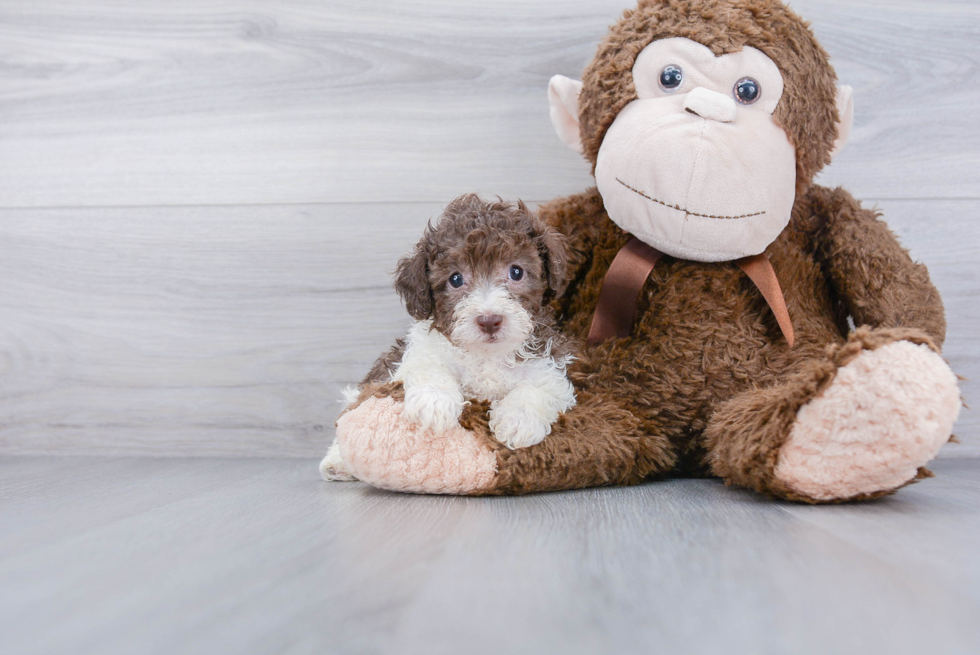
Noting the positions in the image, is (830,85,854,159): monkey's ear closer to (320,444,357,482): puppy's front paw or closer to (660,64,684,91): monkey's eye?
(660,64,684,91): monkey's eye

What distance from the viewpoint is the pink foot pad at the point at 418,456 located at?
42.8 inches

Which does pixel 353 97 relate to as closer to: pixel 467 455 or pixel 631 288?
pixel 631 288

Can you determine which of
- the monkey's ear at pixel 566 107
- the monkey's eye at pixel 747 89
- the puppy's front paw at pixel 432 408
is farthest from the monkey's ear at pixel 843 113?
the puppy's front paw at pixel 432 408

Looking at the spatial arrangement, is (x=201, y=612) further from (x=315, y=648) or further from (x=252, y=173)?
(x=252, y=173)

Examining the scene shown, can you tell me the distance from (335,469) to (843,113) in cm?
118

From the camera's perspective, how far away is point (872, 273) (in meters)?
1.29

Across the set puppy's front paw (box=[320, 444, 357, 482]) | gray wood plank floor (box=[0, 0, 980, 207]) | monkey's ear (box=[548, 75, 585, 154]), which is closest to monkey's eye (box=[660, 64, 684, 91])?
monkey's ear (box=[548, 75, 585, 154])

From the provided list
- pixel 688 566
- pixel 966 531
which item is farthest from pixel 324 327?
pixel 966 531

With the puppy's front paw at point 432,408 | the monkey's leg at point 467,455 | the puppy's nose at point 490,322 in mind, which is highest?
the puppy's nose at point 490,322

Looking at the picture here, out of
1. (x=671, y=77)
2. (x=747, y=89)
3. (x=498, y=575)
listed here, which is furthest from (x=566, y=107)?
(x=498, y=575)

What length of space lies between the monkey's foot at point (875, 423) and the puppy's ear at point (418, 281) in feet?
1.95

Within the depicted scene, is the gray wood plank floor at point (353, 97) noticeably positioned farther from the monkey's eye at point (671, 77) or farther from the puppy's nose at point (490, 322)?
the puppy's nose at point (490, 322)

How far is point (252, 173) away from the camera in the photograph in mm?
1725

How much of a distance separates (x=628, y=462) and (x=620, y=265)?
0.36 m
